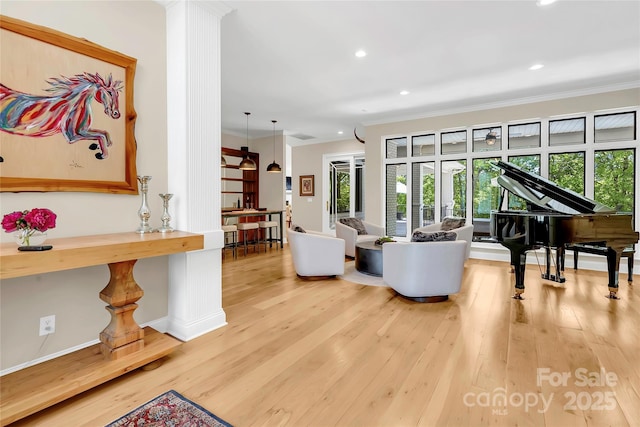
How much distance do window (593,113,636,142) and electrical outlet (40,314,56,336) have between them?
287 inches

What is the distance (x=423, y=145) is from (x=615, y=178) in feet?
10.5

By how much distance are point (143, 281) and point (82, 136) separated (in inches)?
47.5

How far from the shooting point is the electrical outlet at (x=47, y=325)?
204 centimetres

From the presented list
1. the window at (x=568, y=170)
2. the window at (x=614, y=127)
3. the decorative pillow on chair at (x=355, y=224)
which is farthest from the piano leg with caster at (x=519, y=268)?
the window at (x=614, y=127)

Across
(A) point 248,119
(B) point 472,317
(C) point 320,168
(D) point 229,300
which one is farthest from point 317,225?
(B) point 472,317

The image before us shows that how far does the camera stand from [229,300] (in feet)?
11.5

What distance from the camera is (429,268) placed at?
334cm

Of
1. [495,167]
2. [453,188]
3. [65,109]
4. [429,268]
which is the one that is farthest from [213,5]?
[453,188]

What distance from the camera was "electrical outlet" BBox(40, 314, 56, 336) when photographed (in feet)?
6.70

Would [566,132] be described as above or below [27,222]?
above

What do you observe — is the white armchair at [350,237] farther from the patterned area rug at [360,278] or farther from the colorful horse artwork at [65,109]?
the colorful horse artwork at [65,109]

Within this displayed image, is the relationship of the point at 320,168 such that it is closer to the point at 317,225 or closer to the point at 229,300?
the point at 317,225

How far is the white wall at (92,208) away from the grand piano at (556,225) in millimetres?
3762

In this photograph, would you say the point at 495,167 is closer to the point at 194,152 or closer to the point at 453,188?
the point at 453,188
